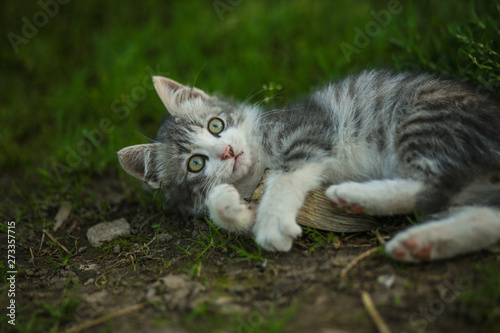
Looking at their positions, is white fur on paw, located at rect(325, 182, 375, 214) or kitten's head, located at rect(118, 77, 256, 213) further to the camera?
kitten's head, located at rect(118, 77, 256, 213)

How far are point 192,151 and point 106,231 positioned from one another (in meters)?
0.93

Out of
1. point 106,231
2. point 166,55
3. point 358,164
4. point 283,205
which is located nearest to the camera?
point 283,205

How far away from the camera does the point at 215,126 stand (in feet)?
10.8

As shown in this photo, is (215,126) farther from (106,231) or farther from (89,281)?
(89,281)

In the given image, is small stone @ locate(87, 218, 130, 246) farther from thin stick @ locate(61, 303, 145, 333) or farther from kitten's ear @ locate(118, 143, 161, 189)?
thin stick @ locate(61, 303, 145, 333)

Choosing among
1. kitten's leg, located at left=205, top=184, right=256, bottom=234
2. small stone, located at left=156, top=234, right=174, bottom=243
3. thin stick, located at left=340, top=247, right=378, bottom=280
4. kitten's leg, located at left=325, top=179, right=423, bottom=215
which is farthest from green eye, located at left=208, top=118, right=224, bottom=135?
thin stick, located at left=340, top=247, right=378, bottom=280

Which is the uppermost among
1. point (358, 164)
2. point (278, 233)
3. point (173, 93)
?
point (173, 93)

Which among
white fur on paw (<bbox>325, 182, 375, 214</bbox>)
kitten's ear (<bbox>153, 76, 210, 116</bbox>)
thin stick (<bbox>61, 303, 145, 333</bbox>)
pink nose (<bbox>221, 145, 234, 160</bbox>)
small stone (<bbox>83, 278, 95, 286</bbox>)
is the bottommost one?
thin stick (<bbox>61, 303, 145, 333</bbox>)

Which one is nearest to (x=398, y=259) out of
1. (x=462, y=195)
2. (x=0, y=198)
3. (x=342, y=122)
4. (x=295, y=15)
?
(x=462, y=195)

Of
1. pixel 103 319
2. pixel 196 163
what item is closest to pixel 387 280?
pixel 103 319

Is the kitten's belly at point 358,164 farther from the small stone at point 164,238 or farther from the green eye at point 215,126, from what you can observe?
the small stone at point 164,238

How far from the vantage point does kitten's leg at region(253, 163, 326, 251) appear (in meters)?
2.47

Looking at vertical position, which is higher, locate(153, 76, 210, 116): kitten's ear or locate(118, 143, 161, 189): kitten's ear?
locate(153, 76, 210, 116): kitten's ear

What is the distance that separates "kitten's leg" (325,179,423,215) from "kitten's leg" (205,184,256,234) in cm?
57
